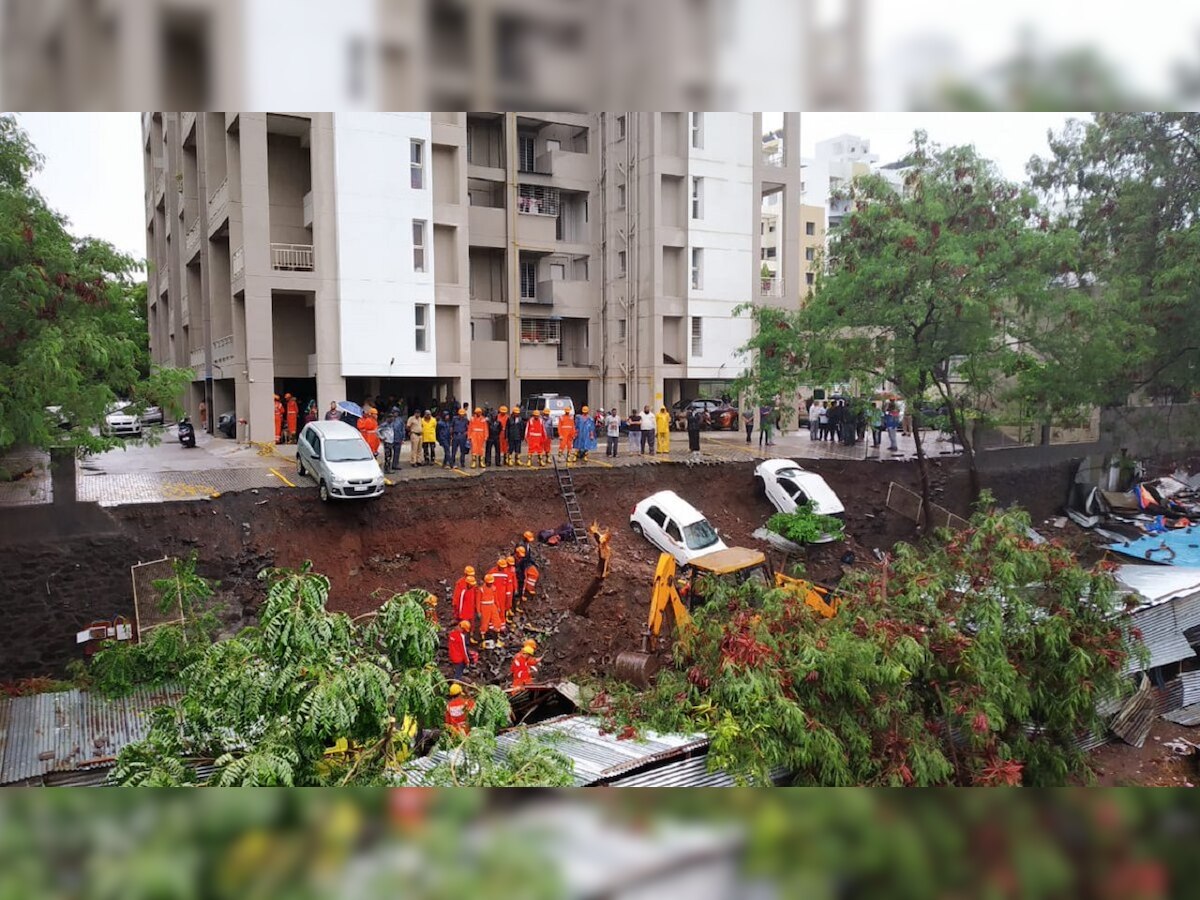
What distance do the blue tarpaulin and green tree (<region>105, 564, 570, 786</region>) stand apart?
3.60m

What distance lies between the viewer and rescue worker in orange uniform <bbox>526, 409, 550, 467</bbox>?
18.2 ft

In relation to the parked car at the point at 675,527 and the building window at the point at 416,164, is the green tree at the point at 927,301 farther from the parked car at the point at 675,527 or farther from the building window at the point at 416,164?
the building window at the point at 416,164

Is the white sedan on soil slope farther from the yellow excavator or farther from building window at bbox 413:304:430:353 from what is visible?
building window at bbox 413:304:430:353

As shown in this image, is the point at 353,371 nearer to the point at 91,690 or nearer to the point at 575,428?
the point at 575,428

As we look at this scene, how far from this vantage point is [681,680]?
504cm

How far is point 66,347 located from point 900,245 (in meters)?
4.62

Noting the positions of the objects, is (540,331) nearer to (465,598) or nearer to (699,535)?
(699,535)

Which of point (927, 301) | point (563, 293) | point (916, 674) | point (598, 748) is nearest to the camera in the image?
point (598, 748)

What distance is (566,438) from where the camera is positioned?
5.60 m

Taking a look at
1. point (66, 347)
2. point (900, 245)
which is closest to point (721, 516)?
point (900, 245)

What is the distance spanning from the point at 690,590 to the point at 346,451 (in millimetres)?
2066

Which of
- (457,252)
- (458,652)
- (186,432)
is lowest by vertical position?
(458,652)

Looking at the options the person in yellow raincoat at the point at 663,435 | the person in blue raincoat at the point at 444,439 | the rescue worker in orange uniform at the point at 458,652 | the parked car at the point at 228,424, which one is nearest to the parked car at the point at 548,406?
the person in blue raincoat at the point at 444,439

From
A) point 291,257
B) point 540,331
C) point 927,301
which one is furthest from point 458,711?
point 927,301
